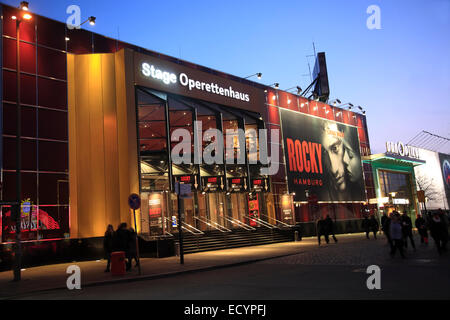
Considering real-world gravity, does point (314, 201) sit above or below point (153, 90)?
below

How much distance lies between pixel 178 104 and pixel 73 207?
10358 millimetres

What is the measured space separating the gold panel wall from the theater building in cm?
6

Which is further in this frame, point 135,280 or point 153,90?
point 153,90

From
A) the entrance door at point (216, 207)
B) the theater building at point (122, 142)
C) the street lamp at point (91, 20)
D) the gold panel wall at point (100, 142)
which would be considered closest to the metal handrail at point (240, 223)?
the theater building at point (122, 142)

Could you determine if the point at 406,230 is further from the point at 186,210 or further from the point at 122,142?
the point at 122,142

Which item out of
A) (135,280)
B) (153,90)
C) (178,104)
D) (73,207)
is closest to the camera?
(135,280)

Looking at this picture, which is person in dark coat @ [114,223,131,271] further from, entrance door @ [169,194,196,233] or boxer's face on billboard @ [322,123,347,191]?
boxer's face on billboard @ [322,123,347,191]

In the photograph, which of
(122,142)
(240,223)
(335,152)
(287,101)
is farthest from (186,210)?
(335,152)

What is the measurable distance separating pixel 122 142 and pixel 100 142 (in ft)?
4.27

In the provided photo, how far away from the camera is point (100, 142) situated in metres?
25.2

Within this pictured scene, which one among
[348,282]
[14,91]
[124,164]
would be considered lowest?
[348,282]

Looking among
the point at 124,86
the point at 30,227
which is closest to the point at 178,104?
the point at 124,86
